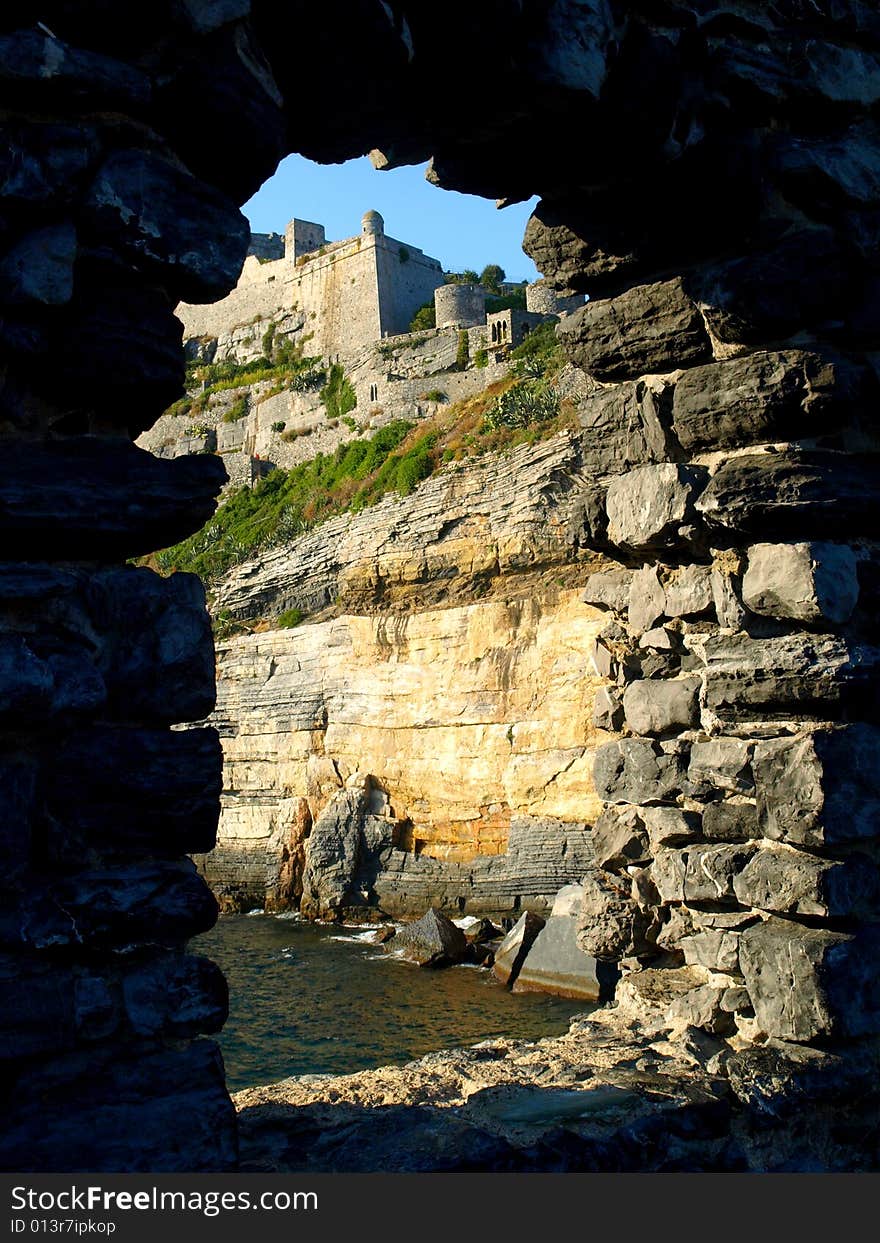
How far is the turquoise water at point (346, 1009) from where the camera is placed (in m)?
9.40

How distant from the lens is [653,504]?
3.81 m

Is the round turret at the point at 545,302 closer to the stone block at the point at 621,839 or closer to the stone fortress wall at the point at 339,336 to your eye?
the stone fortress wall at the point at 339,336

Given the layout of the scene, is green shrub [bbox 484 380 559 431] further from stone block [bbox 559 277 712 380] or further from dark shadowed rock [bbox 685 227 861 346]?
dark shadowed rock [bbox 685 227 861 346]

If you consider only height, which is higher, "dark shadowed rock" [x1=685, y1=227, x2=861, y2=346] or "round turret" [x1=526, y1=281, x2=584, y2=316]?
"round turret" [x1=526, y1=281, x2=584, y2=316]

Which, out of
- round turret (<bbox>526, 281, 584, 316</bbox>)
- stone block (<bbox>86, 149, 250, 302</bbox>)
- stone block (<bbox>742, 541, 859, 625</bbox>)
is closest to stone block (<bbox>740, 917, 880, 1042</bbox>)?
stone block (<bbox>742, 541, 859, 625</bbox>)

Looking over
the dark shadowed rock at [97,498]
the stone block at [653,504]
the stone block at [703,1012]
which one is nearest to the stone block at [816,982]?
the stone block at [703,1012]

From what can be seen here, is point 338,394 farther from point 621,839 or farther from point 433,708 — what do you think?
point 621,839

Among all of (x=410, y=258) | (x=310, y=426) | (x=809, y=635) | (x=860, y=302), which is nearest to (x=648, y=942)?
(x=809, y=635)

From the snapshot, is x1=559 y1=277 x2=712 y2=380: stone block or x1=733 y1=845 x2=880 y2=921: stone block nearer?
x1=733 y1=845 x2=880 y2=921: stone block

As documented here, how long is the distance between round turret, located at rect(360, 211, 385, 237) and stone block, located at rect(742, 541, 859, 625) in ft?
152

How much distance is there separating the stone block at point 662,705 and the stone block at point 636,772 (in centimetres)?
8

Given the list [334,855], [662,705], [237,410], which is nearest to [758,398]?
[662,705]

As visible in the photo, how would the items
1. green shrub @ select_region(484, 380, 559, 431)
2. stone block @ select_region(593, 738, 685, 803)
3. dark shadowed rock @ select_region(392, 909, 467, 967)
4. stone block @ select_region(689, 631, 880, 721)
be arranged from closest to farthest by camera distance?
stone block @ select_region(689, 631, 880, 721) < stone block @ select_region(593, 738, 685, 803) < dark shadowed rock @ select_region(392, 909, 467, 967) < green shrub @ select_region(484, 380, 559, 431)

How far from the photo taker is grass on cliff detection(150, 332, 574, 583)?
79.4 ft
